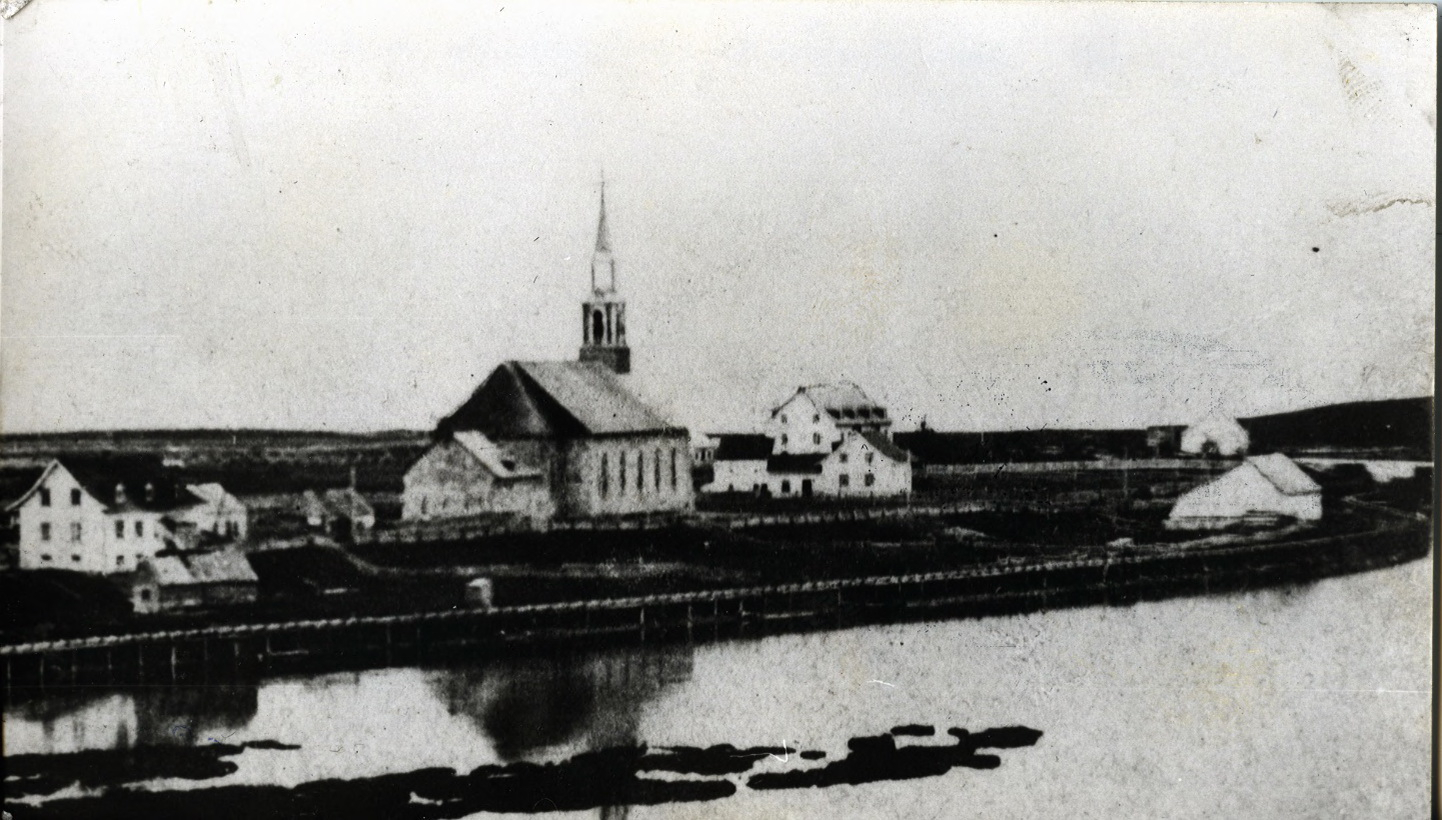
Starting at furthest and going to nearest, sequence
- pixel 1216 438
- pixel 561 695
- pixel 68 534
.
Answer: pixel 1216 438, pixel 561 695, pixel 68 534

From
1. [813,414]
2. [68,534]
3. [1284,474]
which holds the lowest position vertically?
[68,534]

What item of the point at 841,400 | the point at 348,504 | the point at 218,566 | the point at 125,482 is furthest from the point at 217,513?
the point at 841,400

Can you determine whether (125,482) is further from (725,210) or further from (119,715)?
(725,210)

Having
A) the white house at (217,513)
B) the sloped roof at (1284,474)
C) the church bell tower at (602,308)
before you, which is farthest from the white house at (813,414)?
the white house at (217,513)

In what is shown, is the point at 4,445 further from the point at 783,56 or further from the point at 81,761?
the point at 783,56

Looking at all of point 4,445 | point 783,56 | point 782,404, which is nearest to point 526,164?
point 783,56
